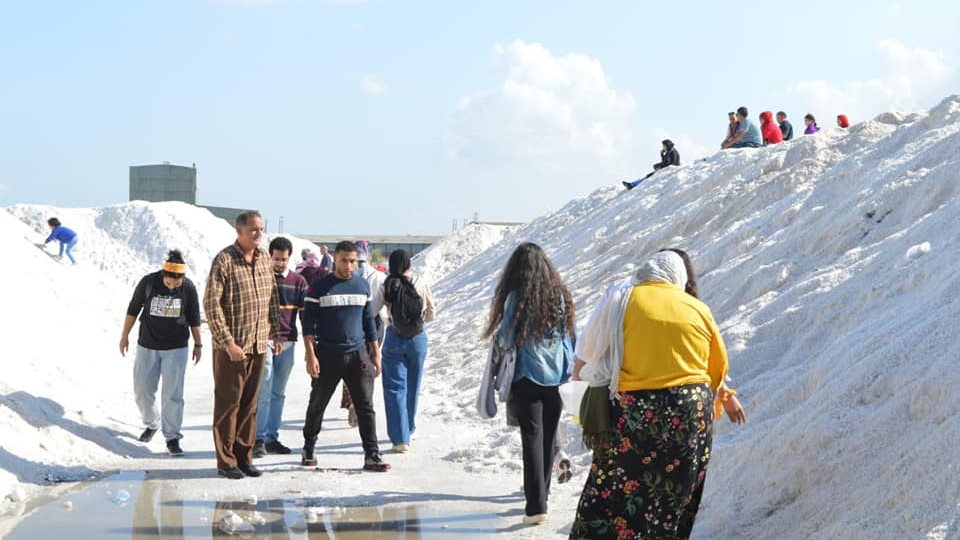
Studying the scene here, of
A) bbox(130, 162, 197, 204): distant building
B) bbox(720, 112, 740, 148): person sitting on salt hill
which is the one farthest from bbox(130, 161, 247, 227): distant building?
bbox(720, 112, 740, 148): person sitting on salt hill

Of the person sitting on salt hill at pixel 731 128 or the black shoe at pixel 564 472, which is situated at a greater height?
the person sitting on salt hill at pixel 731 128

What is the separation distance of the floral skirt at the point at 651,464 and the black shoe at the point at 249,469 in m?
3.78

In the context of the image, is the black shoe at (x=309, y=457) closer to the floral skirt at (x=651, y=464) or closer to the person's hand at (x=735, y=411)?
the floral skirt at (x=651, y=464)

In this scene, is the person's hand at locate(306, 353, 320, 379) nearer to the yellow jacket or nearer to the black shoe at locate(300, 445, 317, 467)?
the black shoe at locate(300, 445, 317, 467)

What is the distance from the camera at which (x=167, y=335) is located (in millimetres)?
9469

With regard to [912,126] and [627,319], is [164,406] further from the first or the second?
[912,126]

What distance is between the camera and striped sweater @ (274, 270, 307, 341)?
31.3ft

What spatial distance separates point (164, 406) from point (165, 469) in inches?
32.0

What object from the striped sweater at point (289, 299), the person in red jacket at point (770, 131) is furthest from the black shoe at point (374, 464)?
the person in red jacket at point (770, 131)

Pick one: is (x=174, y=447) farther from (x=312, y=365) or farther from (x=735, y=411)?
(x=735, y=411)

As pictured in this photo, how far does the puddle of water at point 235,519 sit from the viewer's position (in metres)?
6.69

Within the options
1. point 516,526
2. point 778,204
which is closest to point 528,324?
point 516,526

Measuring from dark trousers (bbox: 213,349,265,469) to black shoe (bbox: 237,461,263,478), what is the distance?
3 cm

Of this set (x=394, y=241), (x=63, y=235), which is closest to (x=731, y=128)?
(x=63, y=235)
